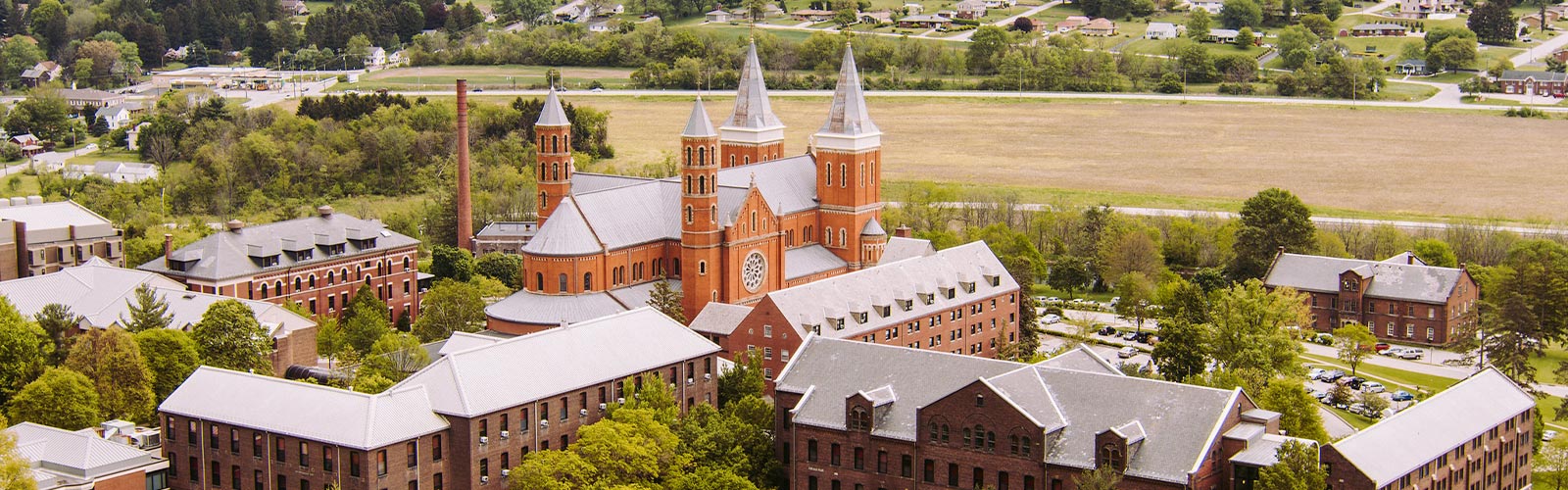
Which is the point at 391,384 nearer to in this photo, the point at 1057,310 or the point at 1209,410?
the point at 1209,410

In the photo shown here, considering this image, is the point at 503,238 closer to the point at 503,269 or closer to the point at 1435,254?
the point at 503,269

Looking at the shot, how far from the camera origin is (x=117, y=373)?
94812 mm

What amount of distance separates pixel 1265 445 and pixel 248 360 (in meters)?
55.9

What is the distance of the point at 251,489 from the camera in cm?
8469

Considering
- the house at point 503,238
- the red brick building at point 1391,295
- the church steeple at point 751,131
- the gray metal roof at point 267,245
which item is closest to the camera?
the gray metal roof at point 267,245

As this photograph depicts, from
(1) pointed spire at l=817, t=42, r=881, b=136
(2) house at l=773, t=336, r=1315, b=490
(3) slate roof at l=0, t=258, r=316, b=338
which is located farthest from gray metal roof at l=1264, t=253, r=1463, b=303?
(3) slate roof at l=0, t=258, r=316, b=338

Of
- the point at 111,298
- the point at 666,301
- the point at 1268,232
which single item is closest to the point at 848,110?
the point at 666,301

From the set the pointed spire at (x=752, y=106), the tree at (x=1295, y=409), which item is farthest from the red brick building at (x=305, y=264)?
the tree at (x=1295, y=409)

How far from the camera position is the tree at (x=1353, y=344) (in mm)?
117188

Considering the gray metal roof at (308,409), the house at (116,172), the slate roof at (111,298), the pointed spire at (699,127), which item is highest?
the pointed spire at (699,127)

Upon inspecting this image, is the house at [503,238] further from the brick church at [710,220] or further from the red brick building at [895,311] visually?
the red brick building at [895,311]

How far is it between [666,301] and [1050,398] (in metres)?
36.8

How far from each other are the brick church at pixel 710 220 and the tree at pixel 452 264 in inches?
656

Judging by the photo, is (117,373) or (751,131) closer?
(117,373)
